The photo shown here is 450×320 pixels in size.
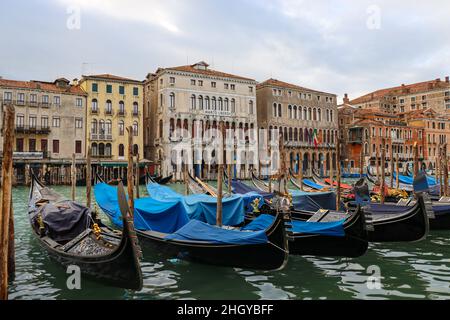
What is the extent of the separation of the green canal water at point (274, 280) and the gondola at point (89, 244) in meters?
0.25

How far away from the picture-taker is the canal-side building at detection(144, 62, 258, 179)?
27.7 metres

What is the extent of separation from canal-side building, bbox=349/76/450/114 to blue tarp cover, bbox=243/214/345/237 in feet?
135

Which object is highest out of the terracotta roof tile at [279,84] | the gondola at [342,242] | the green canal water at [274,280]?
the terracotta roof tile at [279,84]

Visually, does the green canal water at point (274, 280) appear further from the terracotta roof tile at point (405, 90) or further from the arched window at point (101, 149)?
the terracotta roof tile at point (405, 90)

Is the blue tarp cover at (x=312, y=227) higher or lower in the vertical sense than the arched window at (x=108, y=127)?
lower

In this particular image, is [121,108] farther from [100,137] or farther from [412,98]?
[412,98]

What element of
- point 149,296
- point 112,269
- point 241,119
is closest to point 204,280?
point 149,296

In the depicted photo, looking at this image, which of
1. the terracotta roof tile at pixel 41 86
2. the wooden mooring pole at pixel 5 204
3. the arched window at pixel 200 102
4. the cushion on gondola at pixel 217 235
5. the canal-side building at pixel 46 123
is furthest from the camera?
the arched window at pixel 200 102

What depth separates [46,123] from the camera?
79.2ft

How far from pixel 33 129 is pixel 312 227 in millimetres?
21130

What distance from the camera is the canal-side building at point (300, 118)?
32.4 meters

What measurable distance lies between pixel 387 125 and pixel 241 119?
14767 mm

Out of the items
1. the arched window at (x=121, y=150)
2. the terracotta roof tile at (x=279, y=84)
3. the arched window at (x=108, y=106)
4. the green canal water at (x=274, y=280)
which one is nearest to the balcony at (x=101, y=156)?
the arched window at (x=121, y=150)

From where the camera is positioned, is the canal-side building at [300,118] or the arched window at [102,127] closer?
the arched window at [102,127]
